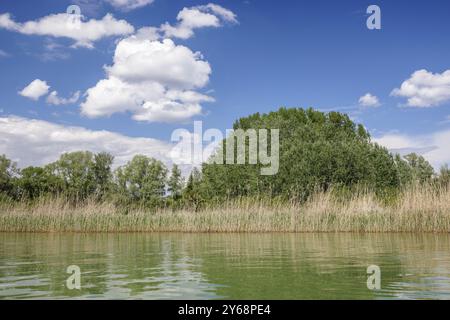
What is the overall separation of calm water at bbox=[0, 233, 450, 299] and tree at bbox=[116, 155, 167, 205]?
44.4 meters

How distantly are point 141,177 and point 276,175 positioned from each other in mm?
27435

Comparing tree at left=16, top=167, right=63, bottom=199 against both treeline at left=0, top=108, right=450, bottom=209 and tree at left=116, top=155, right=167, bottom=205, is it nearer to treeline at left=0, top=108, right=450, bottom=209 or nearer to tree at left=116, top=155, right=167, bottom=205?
treeline at left=0, top=108, right=450, bottom=209

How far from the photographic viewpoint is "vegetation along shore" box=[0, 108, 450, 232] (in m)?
17.6

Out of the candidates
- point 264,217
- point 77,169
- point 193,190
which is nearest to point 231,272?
point 264,217

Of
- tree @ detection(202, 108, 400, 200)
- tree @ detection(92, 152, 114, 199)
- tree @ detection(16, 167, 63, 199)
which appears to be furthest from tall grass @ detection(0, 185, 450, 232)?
tree @ detection(92, 152, 114, 199)

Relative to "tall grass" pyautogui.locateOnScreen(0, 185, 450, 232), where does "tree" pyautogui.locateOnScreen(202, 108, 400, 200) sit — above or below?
above

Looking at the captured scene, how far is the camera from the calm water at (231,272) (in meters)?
5.69

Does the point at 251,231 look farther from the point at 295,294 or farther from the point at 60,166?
the point at 60,166

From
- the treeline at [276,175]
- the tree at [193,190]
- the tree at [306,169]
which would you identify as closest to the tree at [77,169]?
the treeline at [276,175]

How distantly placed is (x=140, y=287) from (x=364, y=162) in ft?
98.5

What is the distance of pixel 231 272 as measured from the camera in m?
7.41

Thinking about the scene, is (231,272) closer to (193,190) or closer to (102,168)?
(193,190)

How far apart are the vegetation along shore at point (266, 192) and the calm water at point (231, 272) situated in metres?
5.89
